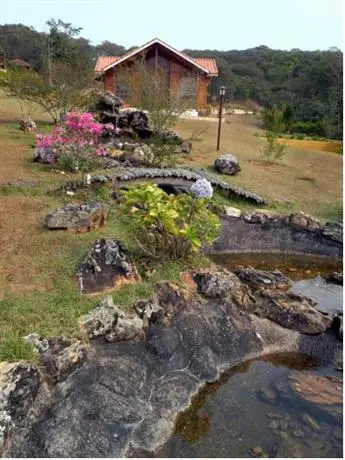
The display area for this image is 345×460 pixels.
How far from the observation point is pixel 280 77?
38.2m

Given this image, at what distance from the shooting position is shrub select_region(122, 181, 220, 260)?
568 cm

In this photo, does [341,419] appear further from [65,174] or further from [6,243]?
[65,174]

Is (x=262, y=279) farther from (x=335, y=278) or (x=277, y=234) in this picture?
(x=277, y=234)

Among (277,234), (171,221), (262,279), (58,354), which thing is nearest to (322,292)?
(262,279)

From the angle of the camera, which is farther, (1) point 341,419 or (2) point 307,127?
(2) point 307,127

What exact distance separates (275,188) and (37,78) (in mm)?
9456

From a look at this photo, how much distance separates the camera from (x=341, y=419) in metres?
4.32

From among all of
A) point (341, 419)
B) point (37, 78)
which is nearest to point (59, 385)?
point (341, 419)

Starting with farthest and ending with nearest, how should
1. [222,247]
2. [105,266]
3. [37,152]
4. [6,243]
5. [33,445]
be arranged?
[37,152], [222,247], [6,243], [105,266], [33,445]

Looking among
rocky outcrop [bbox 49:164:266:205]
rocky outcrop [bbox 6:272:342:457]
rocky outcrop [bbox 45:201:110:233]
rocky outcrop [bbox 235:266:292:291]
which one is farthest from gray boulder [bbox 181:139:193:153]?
rocky outcrop [bbox 6:272:342:457]

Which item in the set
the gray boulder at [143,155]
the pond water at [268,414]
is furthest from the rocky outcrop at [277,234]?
the pond water at [268,414]

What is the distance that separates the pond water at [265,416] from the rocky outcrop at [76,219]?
317cm

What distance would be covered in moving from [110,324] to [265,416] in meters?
1.73

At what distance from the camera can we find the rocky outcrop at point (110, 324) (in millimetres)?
4617
